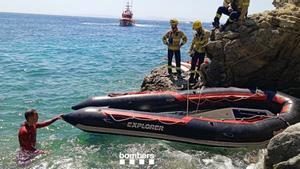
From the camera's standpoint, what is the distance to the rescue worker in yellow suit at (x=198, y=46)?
→ 39.7ft

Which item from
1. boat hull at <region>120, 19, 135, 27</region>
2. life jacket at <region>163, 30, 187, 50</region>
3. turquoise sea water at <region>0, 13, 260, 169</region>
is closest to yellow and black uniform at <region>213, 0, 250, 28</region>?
life jacket at <region>163, 30, 187, 50</region>

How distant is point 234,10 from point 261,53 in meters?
1.55

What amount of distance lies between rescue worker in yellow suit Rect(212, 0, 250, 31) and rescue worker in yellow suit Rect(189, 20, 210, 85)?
60 cm

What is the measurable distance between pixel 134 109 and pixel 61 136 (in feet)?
6.84

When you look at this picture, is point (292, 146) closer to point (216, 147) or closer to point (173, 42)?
point (216, 147)

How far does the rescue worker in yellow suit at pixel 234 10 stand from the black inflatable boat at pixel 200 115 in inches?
89.8

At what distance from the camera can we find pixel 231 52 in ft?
38.3

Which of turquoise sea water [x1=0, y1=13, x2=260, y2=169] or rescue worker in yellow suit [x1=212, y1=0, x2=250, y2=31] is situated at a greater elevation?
rescue worker in yellow suit [x1=212, y1=0, x2=250, y2=31]

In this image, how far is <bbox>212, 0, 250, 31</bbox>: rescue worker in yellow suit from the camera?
1170cm

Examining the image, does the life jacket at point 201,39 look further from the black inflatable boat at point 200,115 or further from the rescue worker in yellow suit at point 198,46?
the black inflatable boat at point 200,115

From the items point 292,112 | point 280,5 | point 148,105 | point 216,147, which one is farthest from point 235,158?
point 280,5

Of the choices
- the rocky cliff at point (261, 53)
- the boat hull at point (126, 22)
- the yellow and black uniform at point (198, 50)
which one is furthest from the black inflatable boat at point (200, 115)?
the boat hull at point (126, 22)

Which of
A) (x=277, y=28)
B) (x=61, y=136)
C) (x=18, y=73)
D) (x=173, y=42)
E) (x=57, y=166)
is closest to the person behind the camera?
(x=57, y=166)

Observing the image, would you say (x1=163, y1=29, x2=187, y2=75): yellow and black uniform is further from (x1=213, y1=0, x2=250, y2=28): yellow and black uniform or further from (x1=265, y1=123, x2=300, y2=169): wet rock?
(x1=265, y1=123, x2=300, y2=169): wet rock
